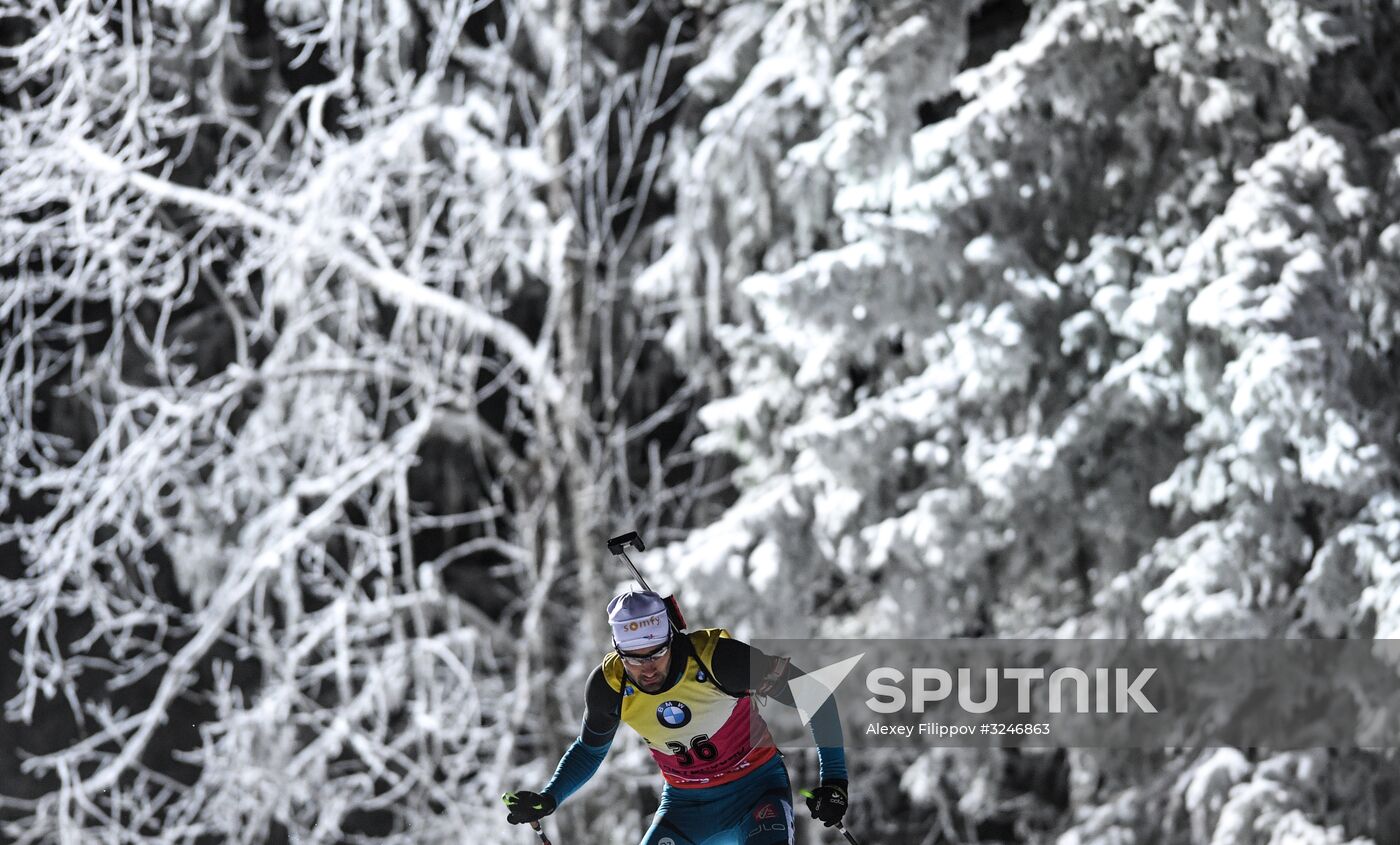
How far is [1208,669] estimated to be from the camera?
11117 millimetres

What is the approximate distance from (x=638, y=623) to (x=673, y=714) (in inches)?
21.1

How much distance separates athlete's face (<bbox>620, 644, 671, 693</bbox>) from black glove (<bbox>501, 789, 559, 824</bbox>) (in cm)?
48

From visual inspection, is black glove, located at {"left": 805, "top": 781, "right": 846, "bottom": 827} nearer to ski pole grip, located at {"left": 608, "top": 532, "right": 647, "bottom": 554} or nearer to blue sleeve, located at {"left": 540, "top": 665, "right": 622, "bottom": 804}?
blue sleeve, located at {"left": 540, "top": 665, "right": 622, "bottom": 804}

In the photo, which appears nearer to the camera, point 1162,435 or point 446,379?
point 1162,435

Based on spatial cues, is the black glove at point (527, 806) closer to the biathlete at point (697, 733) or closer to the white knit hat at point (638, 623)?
the biathlete at point (697, 733)

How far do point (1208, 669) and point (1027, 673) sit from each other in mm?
1482

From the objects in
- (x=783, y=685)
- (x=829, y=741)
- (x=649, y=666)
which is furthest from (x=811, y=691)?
(x=649, y=666)

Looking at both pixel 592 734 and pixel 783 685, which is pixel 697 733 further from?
pixel 783 685

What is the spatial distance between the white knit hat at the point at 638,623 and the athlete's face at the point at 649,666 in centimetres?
5

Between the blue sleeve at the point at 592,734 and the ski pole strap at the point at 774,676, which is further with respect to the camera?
the blue sleeve at the point at 592,734

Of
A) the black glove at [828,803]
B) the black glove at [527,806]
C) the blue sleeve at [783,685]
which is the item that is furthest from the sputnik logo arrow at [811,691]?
the black glove at [527,806]

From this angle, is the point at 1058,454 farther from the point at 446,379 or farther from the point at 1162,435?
the point at 446,379

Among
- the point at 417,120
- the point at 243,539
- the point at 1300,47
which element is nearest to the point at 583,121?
the point at 417,120

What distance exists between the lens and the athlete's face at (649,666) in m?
5.86
